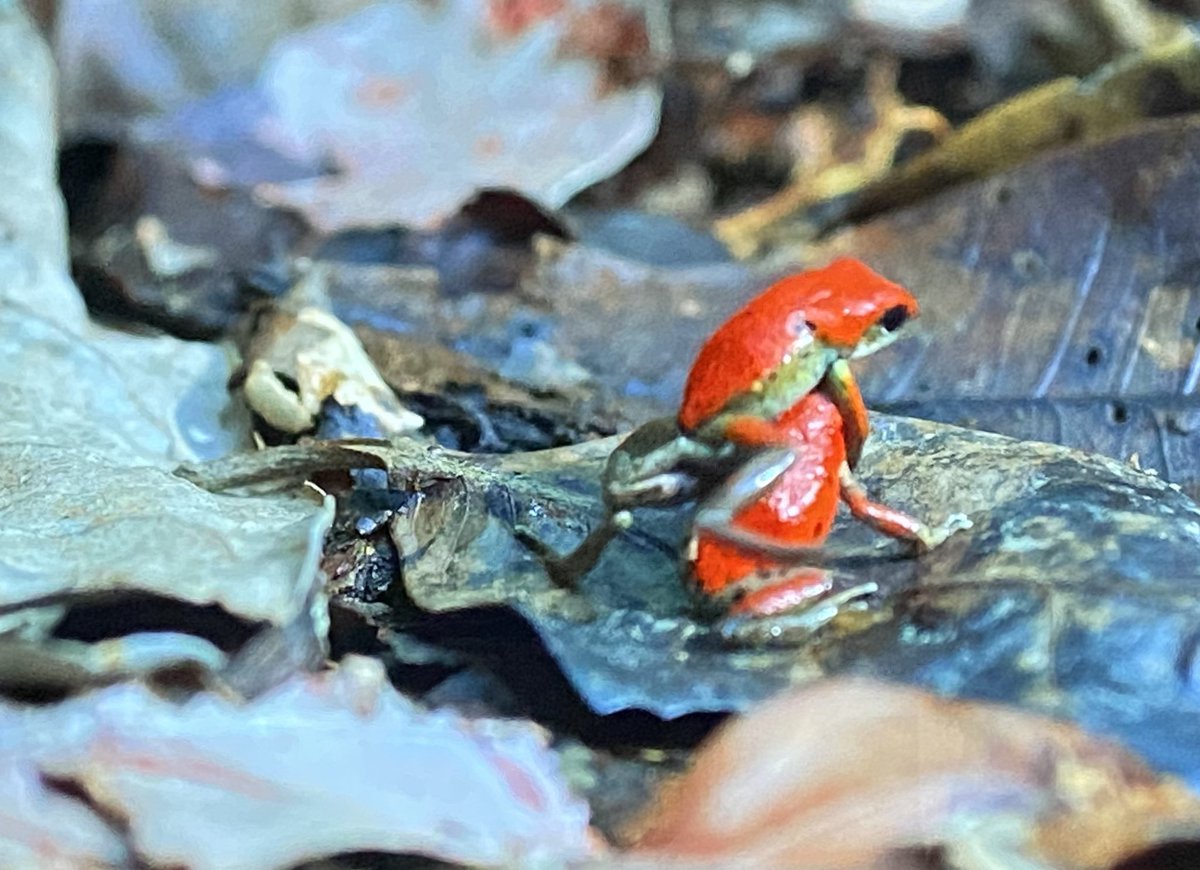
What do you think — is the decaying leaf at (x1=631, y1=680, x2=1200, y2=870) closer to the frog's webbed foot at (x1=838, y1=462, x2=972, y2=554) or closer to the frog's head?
the frog's webbed foot at (x1=838, y1=462, x2=972, y2=554)

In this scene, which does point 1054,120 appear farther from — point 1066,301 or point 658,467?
point 658,467

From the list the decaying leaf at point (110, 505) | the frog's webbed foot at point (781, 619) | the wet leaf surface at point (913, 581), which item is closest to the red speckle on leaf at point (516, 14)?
the decaying leaf at point (110, 505)

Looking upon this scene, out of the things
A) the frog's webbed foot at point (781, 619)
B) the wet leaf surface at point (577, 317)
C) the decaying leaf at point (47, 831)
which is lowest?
the wet leaf surface at point (577, 317)

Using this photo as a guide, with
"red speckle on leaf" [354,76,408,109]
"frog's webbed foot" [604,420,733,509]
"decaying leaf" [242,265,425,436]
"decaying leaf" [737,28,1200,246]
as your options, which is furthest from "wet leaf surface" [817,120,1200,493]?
"red speckle on leaf" [354,76,408,109]

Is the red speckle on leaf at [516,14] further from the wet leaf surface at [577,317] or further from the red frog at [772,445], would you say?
the red frog at [772,445]

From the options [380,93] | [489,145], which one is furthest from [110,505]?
[380,93]

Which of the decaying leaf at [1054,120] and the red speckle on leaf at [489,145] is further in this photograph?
the red speckle on leaf at [489,145]
